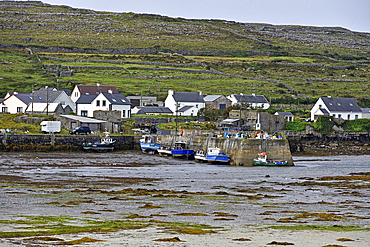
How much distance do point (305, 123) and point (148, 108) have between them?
2749 cm

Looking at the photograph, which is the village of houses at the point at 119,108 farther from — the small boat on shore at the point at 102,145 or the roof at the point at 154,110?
the small boat on shore at the point at 102,145

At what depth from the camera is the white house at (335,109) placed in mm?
89750

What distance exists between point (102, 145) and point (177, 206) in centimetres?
3521

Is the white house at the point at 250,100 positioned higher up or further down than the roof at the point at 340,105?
higher up

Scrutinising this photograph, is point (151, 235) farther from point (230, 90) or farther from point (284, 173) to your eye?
point (230, 90)

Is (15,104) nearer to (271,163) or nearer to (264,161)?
(264,161)

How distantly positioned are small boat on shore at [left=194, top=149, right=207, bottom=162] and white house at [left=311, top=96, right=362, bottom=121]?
37580 mm

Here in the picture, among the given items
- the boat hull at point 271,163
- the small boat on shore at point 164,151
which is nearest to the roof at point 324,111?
the small boat on shore at point 164,151

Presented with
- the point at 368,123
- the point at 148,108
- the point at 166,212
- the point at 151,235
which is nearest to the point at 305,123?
the point at 368,123

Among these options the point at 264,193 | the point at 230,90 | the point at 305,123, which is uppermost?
the point at 230,90

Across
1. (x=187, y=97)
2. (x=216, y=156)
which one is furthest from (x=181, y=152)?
(x=187, y=97)

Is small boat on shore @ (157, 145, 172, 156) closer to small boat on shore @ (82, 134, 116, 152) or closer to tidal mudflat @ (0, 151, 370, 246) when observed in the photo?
small boat on shore @ (82, 134, 116, 152)

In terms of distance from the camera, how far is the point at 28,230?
18.6 metres

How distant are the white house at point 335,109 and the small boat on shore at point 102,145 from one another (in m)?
42.1
